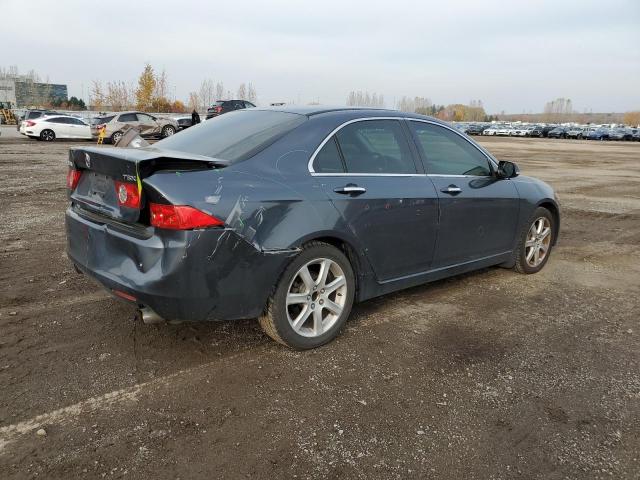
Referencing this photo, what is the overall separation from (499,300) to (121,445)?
3.45 m

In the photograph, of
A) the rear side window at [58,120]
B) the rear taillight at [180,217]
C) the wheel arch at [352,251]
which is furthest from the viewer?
Answer: the rear side window at [58,120]

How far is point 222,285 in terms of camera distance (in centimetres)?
311

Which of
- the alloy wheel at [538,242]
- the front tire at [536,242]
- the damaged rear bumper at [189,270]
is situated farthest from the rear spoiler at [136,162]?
the alloy wheel at [538,242]

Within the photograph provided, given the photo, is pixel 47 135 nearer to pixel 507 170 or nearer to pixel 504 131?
pixel 507 170

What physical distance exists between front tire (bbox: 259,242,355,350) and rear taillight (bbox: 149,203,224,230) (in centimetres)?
65

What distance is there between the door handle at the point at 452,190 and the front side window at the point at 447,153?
5.3 inches

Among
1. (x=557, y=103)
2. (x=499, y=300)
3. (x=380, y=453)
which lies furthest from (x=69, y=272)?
(x=557, y=103)

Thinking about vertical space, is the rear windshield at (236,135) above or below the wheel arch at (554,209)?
above

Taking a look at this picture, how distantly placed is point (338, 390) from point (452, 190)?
206 centimetres

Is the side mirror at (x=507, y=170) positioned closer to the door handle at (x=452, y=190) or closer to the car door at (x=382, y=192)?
the door handle at (x=452, y=190)

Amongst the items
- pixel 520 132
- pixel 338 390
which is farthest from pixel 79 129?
pixel 520 132

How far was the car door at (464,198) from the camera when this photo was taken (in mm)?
4324

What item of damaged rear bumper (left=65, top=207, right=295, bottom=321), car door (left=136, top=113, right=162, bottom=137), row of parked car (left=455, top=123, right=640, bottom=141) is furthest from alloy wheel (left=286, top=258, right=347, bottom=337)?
row of parked car (left=455, top=123, right=640, bottom=141)

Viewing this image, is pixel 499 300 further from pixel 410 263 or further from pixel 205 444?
pixel 205 444
